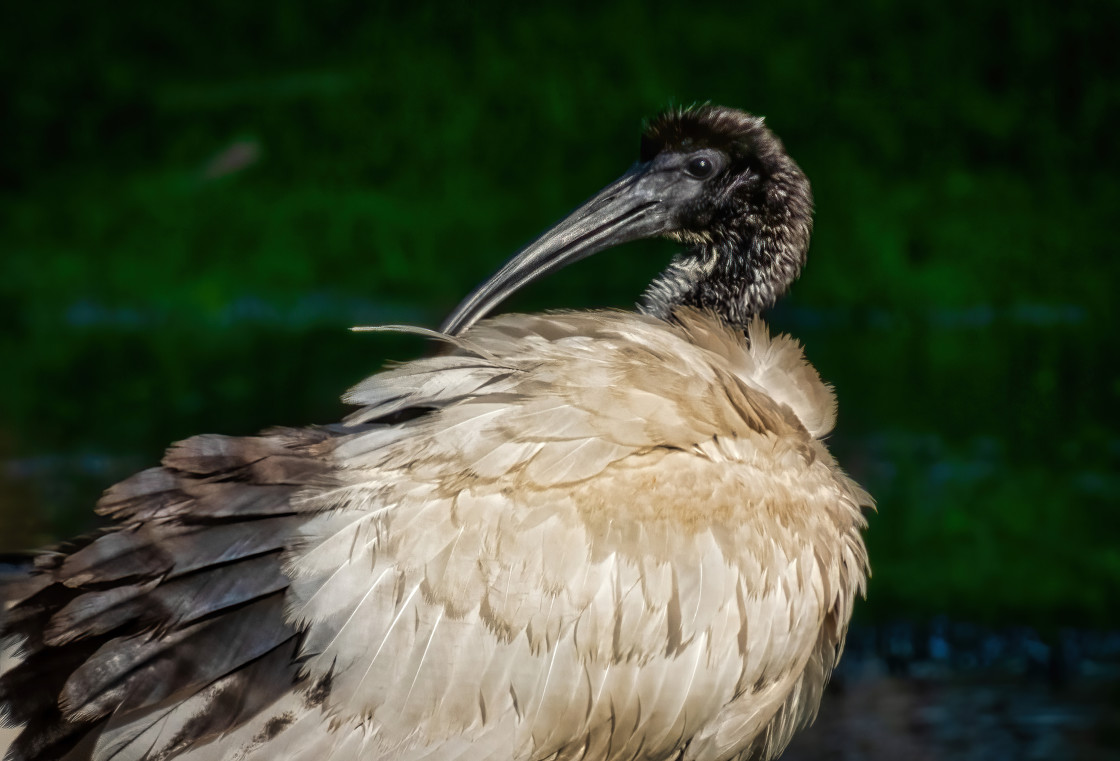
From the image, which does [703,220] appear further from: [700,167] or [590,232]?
[590,232]

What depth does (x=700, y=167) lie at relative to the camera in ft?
11.1

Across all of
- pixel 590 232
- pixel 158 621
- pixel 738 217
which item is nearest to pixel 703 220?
pixel 738 217

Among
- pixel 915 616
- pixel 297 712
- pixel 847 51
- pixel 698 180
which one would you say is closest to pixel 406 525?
pixel 297 712

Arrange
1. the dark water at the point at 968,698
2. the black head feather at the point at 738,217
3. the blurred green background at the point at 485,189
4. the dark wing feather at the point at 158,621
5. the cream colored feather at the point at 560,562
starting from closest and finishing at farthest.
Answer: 1. the dark wing feather at the point at 158,621
2. the cream colored feather at the point at 560,562
3. the black head feather at the point at 738,217
4. the dark water at the point at 968,698
5. the blurred green background at the point at 485,189

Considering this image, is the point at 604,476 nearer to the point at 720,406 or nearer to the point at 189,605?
the point at 720,406

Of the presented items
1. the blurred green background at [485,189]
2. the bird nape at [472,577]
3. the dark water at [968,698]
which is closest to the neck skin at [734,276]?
the bird nape at [472,577]

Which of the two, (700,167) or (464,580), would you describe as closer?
(464,580)

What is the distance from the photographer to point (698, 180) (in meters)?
3.40

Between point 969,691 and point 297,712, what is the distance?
11.0ft

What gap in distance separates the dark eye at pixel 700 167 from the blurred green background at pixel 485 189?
16.3 ft

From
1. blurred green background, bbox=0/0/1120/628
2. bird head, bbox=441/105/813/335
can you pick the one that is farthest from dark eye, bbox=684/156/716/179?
blurred green background, bbox=0/0/1120/628

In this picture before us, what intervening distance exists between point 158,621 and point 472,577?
0.52 meters

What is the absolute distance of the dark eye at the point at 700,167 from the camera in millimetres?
3379

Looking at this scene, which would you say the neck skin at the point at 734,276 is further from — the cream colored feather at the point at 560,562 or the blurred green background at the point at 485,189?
the blurred green background at the point at 485,189
